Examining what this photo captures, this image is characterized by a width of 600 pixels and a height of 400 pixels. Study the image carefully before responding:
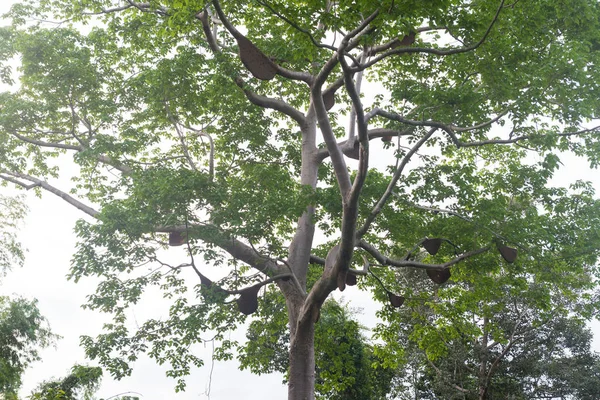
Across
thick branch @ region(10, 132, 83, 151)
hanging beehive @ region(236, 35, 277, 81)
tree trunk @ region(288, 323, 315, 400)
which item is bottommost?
tree trunk @ region(288, 323, 315, 400)

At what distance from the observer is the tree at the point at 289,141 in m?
5.99

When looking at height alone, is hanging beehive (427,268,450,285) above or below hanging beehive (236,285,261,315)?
above

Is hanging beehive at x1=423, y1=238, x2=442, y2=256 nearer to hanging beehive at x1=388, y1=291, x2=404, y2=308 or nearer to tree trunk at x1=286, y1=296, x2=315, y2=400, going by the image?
hanging beehive at x1=388, y1=291, x2=404, y2=308

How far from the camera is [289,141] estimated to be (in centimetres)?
852

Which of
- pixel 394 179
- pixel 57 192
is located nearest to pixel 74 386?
pixel 57 192

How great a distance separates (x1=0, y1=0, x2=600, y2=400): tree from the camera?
5.99 metres

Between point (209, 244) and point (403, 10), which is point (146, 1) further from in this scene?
point (403, 10)

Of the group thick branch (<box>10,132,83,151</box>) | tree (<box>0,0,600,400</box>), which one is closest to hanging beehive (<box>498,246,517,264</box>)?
tree (<box>0,0,600,400</box>)

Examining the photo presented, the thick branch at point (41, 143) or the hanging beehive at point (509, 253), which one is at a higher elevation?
the thick branch at point (41, 143)

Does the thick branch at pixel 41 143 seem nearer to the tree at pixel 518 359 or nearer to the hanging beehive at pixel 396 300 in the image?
the hanging beehive at pixel 396 300

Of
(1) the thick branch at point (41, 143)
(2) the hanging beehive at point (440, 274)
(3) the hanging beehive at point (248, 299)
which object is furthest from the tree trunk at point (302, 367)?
(1) the thick branch at point (41, 143)

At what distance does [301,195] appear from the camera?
6793mm

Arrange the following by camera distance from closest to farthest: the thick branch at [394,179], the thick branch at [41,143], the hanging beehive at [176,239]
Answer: the thick branch at [394,179] < the hanging beehive at [176,239] < the thick branch at [41,143]

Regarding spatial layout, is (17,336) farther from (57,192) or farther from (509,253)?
(509,253)
